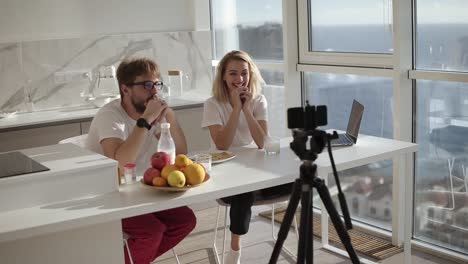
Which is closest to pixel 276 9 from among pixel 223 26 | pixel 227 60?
pixel 223 26

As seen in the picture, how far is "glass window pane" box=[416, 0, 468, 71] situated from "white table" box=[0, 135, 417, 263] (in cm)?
62

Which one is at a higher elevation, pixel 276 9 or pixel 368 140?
pixel 276 9

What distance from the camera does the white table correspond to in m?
2.22

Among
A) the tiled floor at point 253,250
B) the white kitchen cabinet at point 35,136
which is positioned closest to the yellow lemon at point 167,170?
the tiled floor at point 253,250

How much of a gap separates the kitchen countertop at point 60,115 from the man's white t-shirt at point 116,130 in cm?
96

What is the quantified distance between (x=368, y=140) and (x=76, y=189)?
157 cm

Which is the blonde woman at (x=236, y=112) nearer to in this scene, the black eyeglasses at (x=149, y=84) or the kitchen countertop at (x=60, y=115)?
the black eyeglasses at (x=149, y=84)

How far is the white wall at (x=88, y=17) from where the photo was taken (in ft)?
14.4

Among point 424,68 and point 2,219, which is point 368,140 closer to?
point 424,68

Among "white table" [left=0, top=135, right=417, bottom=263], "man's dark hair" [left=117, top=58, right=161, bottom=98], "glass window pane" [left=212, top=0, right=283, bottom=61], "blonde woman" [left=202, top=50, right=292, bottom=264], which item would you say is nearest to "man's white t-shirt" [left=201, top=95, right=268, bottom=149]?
"blonde woman" [left=202, top=50, right=292, bottom=264]

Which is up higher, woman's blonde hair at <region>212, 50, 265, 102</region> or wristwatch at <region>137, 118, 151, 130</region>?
woman's blonde hair at <region>212, 50, 265, 102</region>

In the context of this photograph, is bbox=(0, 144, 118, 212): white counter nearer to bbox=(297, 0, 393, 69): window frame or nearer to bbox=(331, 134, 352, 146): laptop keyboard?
bbox=(331, 134, 352, 146): laptop keyboard

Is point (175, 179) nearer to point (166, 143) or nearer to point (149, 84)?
point (166, 143)

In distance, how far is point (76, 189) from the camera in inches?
98.1
